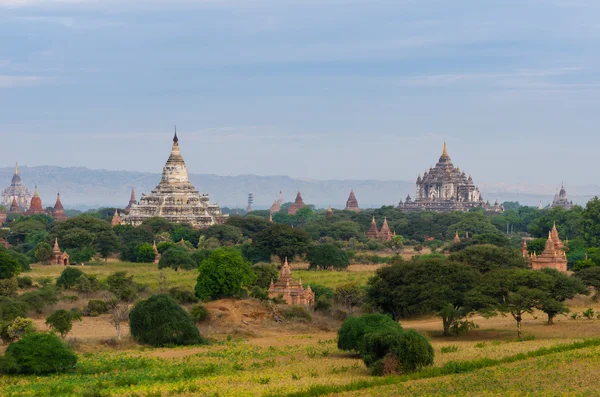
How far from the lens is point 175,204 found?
5738 inches

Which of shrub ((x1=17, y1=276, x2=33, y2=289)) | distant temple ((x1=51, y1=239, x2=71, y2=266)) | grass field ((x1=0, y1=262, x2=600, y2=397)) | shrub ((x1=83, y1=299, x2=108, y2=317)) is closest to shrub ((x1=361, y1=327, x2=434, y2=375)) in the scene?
grass field ((x1=0, y1=262, x2=600, y2=397))

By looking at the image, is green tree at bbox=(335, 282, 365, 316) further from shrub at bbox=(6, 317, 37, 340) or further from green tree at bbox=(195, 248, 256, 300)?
shrub at bbox=(6, 317, 37, 340)

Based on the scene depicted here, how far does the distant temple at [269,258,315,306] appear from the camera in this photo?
6944cm

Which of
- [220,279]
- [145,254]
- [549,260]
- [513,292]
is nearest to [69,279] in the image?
[220,279]

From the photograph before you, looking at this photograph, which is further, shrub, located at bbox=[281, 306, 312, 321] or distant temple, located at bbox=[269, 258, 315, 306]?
distant temple, located at bbox=[269, 258, 315, 306]

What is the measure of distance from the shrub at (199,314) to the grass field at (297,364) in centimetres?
71

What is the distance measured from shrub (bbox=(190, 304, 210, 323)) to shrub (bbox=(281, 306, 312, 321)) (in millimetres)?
4709

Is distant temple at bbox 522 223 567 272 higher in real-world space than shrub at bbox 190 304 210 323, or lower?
higher

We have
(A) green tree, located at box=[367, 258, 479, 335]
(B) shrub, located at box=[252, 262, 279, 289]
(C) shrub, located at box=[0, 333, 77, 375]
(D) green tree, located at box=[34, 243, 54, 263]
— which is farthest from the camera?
(D) green tree, located at box=[34, 243, 54, 263]

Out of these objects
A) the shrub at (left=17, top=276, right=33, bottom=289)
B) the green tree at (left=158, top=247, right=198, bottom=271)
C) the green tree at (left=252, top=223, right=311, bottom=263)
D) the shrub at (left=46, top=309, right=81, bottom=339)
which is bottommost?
the shrub at (left=46, top=309, right=81, bottom=339)

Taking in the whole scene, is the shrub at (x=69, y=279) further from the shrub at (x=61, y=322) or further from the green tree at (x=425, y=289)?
the green tree at (x=425, y=289)

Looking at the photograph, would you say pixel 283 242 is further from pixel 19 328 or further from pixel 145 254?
pixel 19 328

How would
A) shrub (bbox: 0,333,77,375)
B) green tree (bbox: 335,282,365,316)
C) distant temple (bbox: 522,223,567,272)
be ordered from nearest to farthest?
shrub (bbox: 0,333,77,375), green tree (bbox: 335,282,365,316), distant temple (bbox: 522,223,567,272)

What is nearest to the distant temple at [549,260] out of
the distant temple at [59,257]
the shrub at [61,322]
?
the shrub at [61,322]
